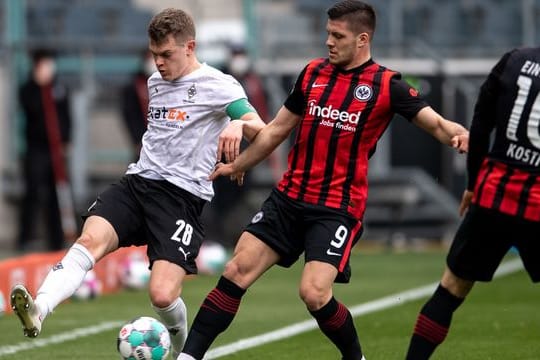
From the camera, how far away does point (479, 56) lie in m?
20.7

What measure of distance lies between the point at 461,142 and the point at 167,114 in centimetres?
178

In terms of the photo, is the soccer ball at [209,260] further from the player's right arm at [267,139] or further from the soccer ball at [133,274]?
the player's right arm at [267,139]

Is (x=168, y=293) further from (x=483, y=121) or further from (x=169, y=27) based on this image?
(x=483, y=121)

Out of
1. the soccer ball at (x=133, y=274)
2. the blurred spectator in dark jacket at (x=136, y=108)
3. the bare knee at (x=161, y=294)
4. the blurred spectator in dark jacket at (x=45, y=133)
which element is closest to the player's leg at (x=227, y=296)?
the bare knee at (x=161, y=294)

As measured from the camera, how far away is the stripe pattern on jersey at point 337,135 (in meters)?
7.47

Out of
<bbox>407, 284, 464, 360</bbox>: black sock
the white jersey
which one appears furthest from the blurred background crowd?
<bbox>407, 284, 464, 360</bbox>: black sock

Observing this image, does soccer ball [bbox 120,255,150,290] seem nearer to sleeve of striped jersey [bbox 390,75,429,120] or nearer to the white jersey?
the white jersey

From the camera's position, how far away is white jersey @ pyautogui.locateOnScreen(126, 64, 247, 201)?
25.6 ft

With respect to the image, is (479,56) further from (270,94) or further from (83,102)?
(83,102)

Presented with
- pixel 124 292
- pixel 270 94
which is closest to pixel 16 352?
pixel 124 292

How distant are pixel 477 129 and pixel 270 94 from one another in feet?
43.5

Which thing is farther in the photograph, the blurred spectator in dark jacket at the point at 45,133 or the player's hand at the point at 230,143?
the blurred spectator in dark jacket at the point at 45,133

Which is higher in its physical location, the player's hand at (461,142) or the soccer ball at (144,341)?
the player's hand at (461,142)

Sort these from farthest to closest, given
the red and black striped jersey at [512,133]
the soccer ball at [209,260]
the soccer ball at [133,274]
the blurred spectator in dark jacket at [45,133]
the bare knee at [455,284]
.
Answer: the blurred spectator in dark jacket at [45,133], the soccer ball at [209,260], the soccer ball at [133,274], the bare knee at [455,284], the red and black striped jersey at [512,133]
